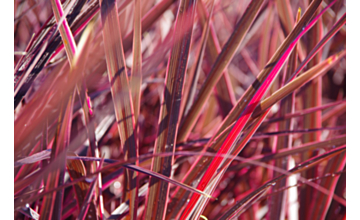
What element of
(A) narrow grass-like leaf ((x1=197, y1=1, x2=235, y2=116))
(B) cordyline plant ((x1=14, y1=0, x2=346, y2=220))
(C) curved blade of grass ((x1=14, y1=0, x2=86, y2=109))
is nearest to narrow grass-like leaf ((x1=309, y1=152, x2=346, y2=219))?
(B) cordyline plant ((x1=14, y1=0, x2=346, y2=220))

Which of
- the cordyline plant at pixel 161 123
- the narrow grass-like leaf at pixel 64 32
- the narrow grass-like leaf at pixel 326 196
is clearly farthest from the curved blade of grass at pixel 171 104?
the narrow grass-like leaf at pixel 326 196

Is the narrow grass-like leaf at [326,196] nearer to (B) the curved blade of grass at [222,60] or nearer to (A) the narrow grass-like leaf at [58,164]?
(B) the curved blade of grass at [222,60]

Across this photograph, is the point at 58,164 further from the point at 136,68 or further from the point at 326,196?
the point at 326,196

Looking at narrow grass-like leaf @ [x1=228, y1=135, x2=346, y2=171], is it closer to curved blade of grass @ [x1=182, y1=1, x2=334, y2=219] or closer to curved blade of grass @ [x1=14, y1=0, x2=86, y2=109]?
curved blade of grass @ [x1=182, y1=1, x2=334, y2=219]

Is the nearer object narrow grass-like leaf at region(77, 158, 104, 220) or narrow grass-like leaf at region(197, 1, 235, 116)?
narrow grass-like leaf at region(77, 158, 104, 220)

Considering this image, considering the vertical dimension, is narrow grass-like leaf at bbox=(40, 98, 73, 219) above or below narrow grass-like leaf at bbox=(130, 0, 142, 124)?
below

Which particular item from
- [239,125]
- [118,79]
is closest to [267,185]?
[239,125]
